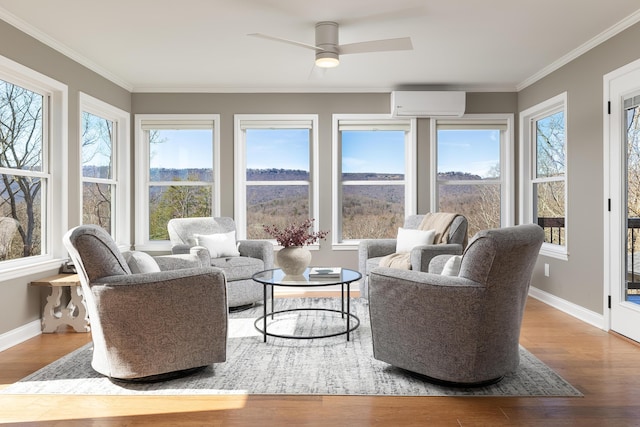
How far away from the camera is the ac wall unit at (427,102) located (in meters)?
5.36

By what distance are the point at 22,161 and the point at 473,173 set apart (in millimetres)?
4809

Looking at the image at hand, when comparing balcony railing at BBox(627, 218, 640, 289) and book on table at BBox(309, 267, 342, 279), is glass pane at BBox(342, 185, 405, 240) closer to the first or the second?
book on table at BBox(309, 267, 342, 279)

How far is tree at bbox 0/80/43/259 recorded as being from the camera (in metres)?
3.61

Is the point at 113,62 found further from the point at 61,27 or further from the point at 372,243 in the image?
the point at 372,243

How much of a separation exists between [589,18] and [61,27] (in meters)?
4.12

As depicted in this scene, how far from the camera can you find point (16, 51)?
353cm

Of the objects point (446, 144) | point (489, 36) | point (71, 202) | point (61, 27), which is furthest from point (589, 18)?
point (71, 202)

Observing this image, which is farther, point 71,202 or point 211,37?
point 71,202

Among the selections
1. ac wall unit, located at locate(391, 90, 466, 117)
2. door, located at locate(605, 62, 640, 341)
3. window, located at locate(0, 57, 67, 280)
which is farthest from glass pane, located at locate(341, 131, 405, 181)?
window, located at locate(0, 57, 67, 280)

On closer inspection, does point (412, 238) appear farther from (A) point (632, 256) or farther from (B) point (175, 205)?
(B) point (175, 205)

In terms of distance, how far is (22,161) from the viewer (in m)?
3.79

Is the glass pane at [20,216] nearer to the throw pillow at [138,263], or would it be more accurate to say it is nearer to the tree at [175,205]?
the throw pillow at [138,263]

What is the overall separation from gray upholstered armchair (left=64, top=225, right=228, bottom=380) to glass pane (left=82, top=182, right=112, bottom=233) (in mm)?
2449

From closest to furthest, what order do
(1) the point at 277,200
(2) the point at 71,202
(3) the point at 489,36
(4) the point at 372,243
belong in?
(3) the point at 489,36 < (2) the point at 71,202 < (4) the point at 372,243 < (1) the point at 277,200
